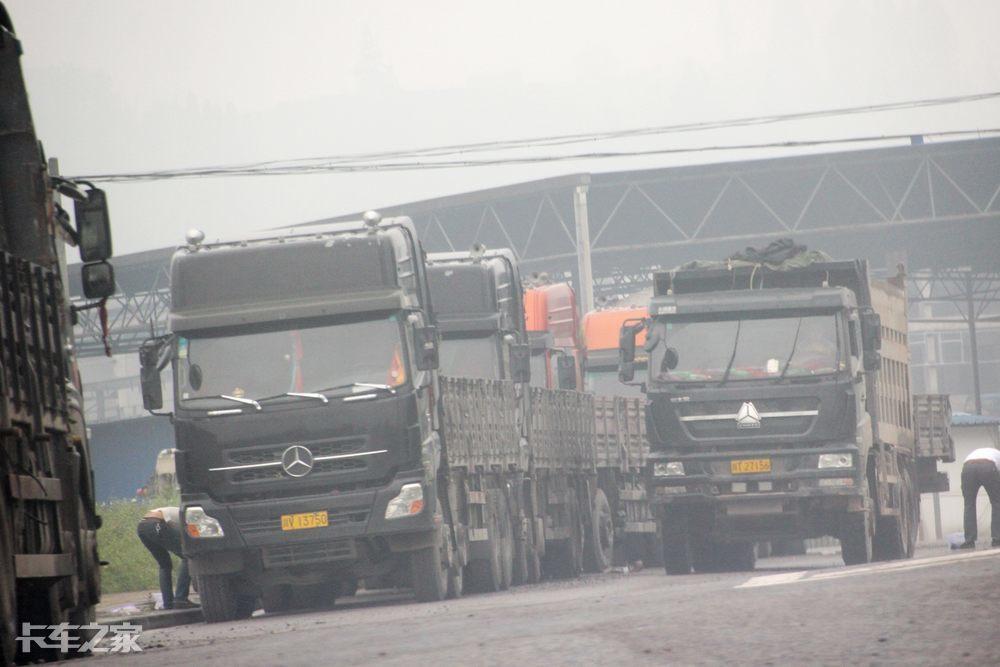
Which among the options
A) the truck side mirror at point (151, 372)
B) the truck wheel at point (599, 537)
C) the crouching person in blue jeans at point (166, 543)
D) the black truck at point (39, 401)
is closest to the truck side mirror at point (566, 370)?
the truck wheel at point (599, 537)

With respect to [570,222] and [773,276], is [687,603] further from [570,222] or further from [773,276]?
[570,222]

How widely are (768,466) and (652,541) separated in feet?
23.2

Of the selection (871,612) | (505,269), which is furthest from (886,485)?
(871,612)

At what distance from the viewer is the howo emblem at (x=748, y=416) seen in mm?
18531

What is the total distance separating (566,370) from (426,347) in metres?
7.84

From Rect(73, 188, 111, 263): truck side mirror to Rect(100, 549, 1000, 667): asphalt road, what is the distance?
2492mm

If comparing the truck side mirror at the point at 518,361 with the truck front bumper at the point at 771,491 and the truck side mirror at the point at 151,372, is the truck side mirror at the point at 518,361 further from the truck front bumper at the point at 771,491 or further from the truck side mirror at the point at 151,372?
the truck side mirror at the point at 151,372

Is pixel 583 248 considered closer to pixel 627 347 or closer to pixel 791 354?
pixel 627 347

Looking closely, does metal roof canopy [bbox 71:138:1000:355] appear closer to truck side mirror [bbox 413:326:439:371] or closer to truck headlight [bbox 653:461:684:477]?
truck headlight [bbox 653:461:684:477]

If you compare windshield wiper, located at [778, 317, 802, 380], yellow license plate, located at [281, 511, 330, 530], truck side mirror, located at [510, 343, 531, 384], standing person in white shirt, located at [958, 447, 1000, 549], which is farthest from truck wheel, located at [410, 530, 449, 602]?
standing person in white shirt, located at [958, 447, 1000, 549]

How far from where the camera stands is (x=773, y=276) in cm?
1958

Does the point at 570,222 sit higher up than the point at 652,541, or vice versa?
the point at 570,222

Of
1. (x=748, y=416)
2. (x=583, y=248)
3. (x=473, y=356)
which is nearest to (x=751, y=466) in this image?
(x=748, y=416)

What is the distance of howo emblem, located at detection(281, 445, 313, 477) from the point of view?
1556 cm
